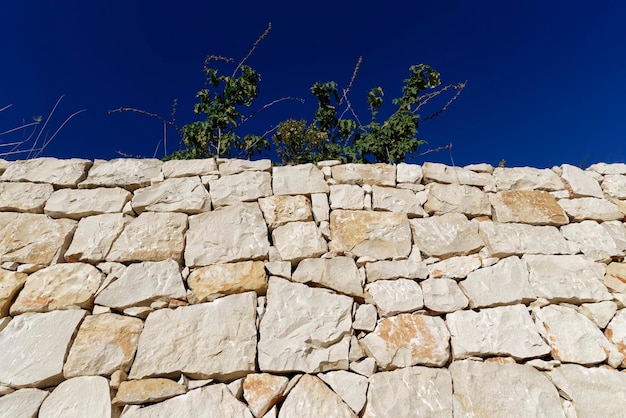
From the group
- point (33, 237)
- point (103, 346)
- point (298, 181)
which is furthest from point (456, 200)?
point (33, 237)

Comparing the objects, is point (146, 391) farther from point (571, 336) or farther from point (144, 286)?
point (571, 336)

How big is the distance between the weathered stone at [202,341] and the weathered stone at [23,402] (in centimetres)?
41

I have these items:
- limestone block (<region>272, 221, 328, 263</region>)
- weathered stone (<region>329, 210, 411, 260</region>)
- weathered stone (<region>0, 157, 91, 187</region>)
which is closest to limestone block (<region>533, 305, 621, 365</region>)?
weathered stone (<region>329, 210, 411, 260</region>)

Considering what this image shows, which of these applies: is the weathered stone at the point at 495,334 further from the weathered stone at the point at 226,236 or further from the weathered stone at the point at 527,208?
the weathered stone at the point at 226,236

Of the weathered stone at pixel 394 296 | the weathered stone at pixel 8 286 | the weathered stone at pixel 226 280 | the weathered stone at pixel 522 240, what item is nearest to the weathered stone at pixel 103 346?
the weathered stone at pixel 226 280

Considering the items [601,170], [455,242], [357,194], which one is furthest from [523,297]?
[601,170]

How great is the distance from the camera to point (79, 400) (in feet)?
5.20

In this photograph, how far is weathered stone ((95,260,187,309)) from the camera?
1.86 m

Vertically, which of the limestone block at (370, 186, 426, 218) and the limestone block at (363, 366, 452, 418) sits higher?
the limestone block at (370, 186, 426, 218)

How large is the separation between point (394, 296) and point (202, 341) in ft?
3.60

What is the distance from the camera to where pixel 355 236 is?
2168mm

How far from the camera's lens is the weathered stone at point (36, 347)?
1.63m

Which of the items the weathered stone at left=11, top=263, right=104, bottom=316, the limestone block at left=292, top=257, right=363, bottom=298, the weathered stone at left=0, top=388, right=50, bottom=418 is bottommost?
the weathered stone at left=0, top=388, right=50, bottom=418

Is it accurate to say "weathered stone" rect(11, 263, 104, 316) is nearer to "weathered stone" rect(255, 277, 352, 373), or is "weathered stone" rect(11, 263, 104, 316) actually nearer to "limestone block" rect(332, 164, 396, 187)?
"weathered stone" rect(255, 277, 352, 373)
